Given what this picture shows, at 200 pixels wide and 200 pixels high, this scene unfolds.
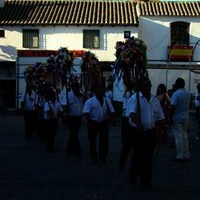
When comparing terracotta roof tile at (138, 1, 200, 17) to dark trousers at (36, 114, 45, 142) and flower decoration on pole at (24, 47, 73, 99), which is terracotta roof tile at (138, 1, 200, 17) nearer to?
flower decoration on pole at (24, 47, 73, 99)

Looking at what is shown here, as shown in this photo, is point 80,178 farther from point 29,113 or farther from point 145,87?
point 29,113

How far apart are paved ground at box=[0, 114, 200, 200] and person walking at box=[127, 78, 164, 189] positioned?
0.29m

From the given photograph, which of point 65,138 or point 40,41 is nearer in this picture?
point 65,138

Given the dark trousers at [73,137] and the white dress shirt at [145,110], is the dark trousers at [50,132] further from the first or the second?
the white dress shirt at [145,110]

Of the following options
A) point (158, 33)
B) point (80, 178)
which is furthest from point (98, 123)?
point (158, 33)

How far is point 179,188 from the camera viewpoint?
10664 mm

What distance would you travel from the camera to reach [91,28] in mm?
46094

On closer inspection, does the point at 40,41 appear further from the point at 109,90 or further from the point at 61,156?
the point at 61,156

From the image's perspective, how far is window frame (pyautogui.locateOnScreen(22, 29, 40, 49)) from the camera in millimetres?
46531

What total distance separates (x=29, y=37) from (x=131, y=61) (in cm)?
3480

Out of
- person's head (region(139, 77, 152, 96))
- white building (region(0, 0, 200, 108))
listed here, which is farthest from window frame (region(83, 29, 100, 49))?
person's head (region(139, 77, 152, 96))

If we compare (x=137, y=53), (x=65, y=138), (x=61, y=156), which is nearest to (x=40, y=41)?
(x=65, y=138)

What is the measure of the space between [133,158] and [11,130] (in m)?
14.7

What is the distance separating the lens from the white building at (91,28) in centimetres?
4603
